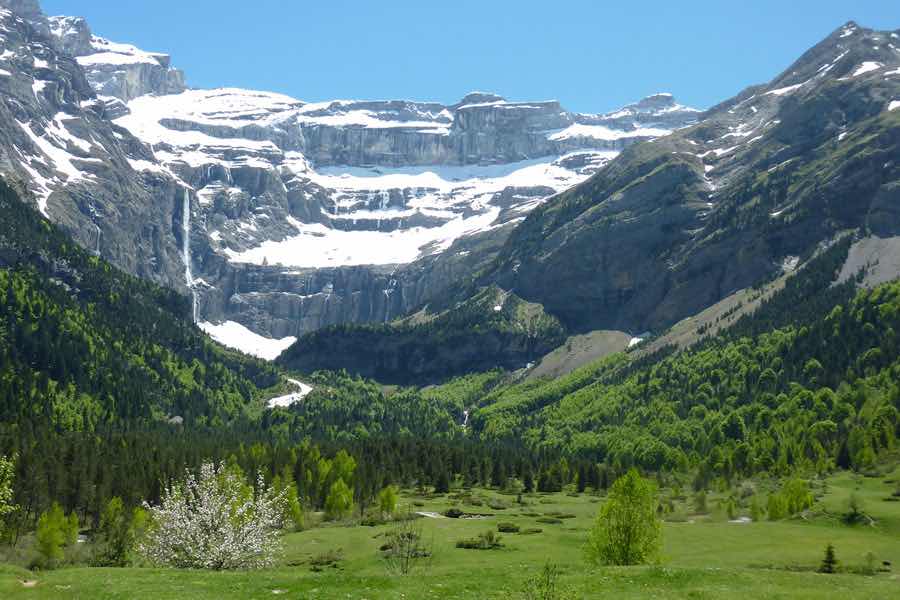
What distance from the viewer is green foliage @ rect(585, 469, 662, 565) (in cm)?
7138

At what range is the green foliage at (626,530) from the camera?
71.4 m

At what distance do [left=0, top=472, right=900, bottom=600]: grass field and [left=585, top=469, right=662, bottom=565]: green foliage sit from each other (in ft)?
9.34

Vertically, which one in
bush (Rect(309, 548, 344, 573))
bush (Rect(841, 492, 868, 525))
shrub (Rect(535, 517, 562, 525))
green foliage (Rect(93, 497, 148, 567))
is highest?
bush (Rect(841, 492, 868, 525))

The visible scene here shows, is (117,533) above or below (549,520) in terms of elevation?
above

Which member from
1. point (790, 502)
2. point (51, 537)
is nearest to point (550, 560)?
point (51, 537)

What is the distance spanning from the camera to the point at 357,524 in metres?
123

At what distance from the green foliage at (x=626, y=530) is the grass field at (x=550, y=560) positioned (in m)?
2.85

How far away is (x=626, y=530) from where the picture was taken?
237 feet

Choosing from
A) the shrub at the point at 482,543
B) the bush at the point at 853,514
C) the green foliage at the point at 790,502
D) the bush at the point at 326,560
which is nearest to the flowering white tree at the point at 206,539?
the bush at the point at 326,560

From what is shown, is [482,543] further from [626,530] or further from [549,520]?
[626,530]

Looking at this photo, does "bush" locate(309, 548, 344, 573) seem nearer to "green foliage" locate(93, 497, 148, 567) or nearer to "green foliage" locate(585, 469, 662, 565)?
"green foliage" locate(93, 497, 148, 567)

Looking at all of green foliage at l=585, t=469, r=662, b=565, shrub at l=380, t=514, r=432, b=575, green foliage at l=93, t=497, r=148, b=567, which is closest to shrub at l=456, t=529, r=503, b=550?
shrub at l=380, t=514, r=432, b=575

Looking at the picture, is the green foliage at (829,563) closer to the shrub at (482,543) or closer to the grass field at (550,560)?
the grass field at (550,560)

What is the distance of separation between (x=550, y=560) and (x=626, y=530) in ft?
21.9
